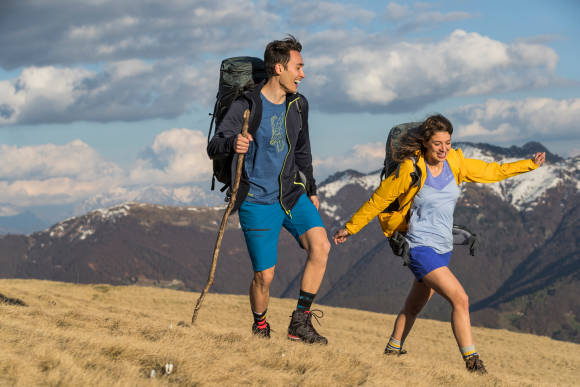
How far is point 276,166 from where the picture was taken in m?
7.97

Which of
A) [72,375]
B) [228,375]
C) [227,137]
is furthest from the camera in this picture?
[227,137]

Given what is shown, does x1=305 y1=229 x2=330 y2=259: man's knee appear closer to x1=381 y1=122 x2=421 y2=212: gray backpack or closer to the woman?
the woman

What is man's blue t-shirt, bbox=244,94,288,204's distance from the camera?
25.8ft

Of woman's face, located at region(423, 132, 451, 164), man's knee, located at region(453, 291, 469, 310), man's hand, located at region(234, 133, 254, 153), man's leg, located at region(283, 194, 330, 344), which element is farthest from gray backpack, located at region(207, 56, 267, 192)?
man's knee, located at region(453, 291, 469, 310)

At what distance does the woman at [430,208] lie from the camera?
25.7 feet

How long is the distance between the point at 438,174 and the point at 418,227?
768 mm

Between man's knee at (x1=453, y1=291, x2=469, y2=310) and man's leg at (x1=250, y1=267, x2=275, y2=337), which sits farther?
man's leg at (x1=250, y1=267, x2=275, y2=337)

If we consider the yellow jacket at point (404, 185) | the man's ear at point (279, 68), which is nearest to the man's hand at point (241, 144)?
the man's ear at point (279, 68)

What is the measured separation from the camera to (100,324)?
9711mm

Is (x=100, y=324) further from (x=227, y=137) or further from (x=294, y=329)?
(x=227, y=137)

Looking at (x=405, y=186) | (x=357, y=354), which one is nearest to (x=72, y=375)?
(x=357, y=354)

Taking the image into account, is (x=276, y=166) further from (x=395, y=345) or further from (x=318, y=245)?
(x=395, y=345)

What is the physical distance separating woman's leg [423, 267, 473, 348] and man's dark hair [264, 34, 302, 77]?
11.4 feet

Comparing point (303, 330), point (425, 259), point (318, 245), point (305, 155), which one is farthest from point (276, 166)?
point (303, 330)
